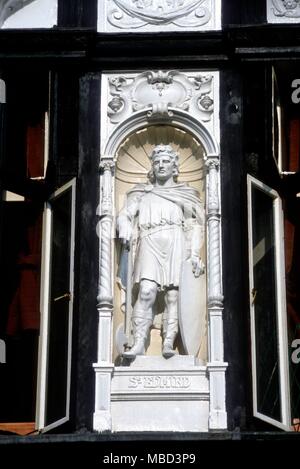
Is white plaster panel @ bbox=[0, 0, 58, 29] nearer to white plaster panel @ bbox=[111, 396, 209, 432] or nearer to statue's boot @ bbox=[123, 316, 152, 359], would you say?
statue's boot @ bbox=[123, 316, 152, 359]

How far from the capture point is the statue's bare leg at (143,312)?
18.3m

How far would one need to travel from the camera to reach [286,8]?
19656 mm

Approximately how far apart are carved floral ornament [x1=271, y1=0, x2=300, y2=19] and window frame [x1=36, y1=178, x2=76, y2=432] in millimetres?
2764

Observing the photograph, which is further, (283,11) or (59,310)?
(283,11)

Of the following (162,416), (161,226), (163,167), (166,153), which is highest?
(166,153)

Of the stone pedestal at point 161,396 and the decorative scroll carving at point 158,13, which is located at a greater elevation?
the decorative scroll carving at point 158,13

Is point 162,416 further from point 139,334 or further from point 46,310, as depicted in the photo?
point 46,310

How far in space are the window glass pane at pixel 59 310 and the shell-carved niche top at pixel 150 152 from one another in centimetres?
71

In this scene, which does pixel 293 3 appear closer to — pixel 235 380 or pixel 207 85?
pixel 207 85

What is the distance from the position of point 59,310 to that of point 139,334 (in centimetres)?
83

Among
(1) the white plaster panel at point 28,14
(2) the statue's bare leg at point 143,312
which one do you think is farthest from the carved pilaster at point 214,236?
(1) the white plaster panel at point 28,14

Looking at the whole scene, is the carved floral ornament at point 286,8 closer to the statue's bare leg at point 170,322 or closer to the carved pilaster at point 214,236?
the carved pilaster at point 214,236

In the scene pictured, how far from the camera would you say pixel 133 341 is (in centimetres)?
1834

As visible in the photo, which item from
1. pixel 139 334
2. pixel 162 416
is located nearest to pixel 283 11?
pixel 139 334
